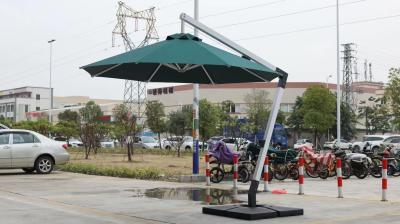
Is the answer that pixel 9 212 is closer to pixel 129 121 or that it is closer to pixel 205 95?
pixel 129 121

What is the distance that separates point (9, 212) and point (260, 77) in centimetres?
504

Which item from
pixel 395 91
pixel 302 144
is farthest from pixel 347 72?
pixel 302 144

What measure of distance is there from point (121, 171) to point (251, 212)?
10500mm

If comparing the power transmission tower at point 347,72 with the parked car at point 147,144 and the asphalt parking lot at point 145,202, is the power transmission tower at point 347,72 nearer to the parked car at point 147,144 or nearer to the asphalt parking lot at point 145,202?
the parked car at point 147,144

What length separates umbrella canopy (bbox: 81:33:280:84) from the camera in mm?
8938

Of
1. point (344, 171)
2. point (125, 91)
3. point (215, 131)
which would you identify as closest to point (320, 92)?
point (215, 131)

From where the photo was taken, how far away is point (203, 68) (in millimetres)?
10906

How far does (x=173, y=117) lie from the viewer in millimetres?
63500

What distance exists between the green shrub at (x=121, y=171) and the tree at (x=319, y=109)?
4192 cm

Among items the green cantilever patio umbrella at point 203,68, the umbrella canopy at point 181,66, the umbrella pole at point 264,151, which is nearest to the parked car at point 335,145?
the umbrella canopy at point 181,66

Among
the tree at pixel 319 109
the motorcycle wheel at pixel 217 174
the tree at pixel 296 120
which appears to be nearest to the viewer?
the motorcycle wheel at pixel 217 174

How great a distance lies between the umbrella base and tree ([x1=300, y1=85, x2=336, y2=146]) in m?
51.3

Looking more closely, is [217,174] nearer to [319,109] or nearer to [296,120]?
[319,109]

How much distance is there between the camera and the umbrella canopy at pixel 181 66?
8.94 meters
